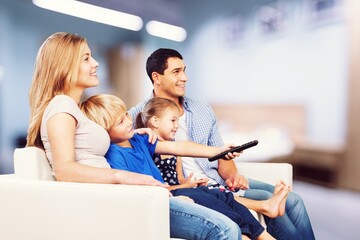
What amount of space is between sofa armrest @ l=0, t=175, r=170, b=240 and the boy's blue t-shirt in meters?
0.27

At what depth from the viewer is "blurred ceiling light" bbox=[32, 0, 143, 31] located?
300 inches

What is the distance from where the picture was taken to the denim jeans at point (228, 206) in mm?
1675

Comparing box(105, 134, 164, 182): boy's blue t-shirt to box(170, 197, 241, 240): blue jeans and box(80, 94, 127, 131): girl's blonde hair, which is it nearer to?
box(80, 94, 127, 131): girl's blonde hair

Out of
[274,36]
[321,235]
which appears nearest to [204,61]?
[274,36]

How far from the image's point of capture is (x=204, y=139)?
2148 millimetres

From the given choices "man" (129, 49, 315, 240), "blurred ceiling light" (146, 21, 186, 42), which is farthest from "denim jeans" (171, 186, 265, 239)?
"blurred ceiling light" (146, 21, 186, 42)

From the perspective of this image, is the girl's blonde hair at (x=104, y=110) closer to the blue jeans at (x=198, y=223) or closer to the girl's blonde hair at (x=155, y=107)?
the girl's blonde hair at (x=155, y=107)

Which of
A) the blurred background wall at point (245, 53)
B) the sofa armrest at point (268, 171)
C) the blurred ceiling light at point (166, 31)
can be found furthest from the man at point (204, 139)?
the blurred ceiling light at point (166, 31)

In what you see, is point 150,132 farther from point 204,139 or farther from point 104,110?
point 204,139

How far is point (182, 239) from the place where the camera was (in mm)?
1552

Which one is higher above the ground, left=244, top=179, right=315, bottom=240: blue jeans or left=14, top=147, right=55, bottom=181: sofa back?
left=14, top=147, right=55, bottom=181: sofa back

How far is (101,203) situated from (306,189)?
395cm

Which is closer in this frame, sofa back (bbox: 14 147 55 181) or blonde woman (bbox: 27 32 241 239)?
blonde woman (bbox: 27 32 241 239)

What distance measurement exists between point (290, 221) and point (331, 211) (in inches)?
89.0
